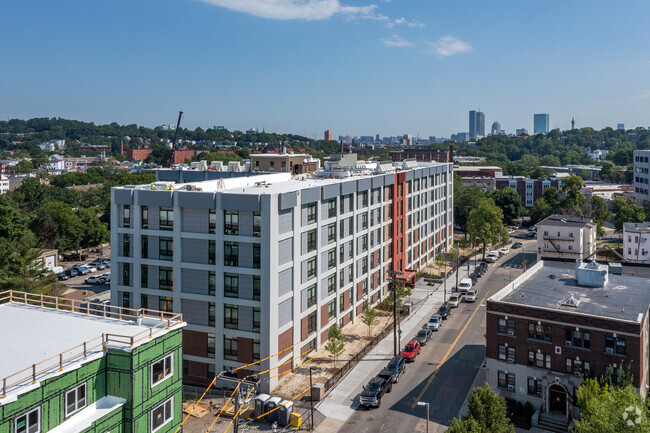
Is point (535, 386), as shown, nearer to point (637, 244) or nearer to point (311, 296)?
point (311, 296)

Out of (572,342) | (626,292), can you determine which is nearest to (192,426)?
(572,342)

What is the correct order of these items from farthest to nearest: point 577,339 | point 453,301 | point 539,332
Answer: point 453,301 < point 539,332 < point 577,339

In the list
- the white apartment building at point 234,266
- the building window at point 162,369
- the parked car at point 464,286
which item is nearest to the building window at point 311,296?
the white apartment building at point 234,266

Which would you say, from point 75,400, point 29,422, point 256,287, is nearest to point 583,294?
point 256,287

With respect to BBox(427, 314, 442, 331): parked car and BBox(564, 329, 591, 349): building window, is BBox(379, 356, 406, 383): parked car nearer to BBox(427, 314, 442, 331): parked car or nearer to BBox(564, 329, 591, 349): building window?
BBox(427, 314, 442, 331): parked car

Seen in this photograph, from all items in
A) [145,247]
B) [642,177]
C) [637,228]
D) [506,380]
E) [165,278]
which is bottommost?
[506,380]

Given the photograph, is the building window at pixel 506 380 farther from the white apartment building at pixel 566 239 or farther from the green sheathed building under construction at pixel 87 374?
the white apartment building at pixel 566 239

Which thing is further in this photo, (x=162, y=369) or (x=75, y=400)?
(x=162, y=369)
